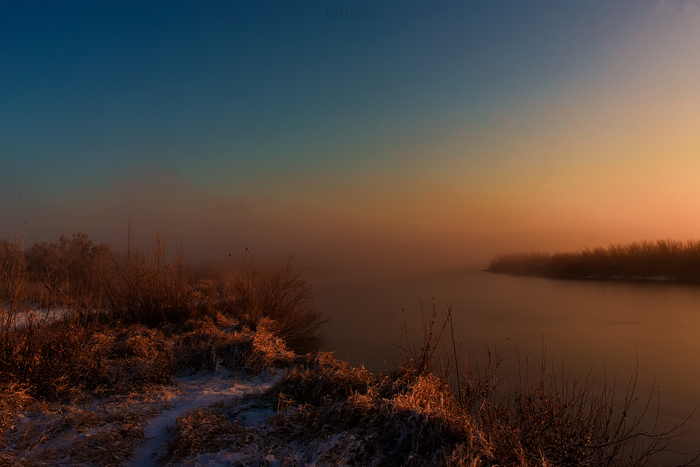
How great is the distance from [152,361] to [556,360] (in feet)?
19.2

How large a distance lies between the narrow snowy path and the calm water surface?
2.48m

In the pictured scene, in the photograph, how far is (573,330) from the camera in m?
8.90

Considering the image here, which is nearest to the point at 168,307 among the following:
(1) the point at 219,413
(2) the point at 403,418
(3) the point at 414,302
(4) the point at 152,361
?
(4) the point at 152,361

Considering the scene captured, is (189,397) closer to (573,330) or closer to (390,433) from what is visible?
(390,433)

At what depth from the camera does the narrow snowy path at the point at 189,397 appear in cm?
268

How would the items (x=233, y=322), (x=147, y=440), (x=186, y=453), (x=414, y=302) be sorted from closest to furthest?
(x=186, y=453)
(x=147, y=440)
(x=233, y=322)
(x=414, y=302)

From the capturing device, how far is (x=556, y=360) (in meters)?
6.33

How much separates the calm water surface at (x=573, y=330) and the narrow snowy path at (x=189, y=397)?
2.48 meters

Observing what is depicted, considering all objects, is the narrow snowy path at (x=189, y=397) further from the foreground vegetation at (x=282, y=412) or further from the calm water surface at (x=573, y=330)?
the calm water surface at (x=573, y=330)

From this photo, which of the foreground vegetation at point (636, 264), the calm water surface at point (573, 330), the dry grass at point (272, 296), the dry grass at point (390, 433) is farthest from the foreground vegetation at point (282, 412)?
the foreground vegetation at point (636, 264)

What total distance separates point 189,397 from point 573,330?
8297 millimetres

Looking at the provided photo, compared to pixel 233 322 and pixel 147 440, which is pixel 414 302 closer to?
pixel 233 322

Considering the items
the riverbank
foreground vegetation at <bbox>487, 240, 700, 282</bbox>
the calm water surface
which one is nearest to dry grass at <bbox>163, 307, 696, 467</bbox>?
the riverbank

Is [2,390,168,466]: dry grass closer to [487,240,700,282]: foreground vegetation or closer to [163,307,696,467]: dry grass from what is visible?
[163,307,696,467]: dry grass
